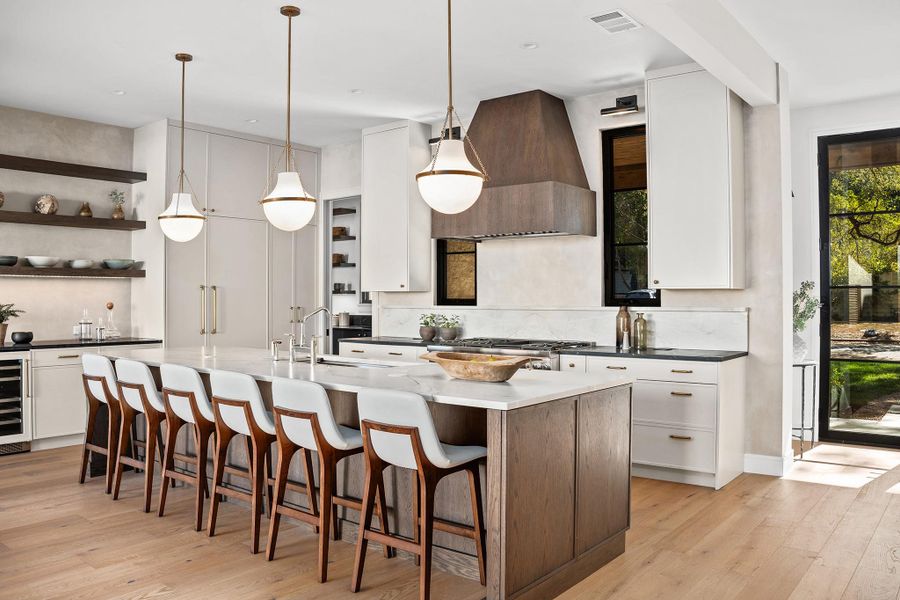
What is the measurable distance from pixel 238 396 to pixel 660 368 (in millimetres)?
2721

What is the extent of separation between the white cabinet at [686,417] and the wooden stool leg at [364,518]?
2.12 meters

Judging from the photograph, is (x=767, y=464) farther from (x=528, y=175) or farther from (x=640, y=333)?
(x=528, y=175)

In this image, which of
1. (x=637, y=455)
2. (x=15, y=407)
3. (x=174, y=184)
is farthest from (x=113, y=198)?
(x=637, y=455)

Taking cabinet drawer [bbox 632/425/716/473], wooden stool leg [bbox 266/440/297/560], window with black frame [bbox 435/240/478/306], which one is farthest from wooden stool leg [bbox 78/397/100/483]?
cabinet drawer [bbox 632/425/716/473]

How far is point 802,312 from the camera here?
571cm

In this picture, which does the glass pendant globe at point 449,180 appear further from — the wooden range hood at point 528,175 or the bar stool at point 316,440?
the wooden range hood at point 528,175

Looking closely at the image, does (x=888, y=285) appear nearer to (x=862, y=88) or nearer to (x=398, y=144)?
(x=862, y=88)

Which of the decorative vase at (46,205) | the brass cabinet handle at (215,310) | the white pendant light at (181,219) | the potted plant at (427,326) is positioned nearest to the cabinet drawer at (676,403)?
the potted plant at (427,326)

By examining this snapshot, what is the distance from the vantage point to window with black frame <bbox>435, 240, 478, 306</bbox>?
6652 millimetres

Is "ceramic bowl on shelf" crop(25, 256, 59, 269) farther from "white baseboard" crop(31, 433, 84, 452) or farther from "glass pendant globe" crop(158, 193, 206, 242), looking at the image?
"glass pendant globe" crop(158, 193, 206, 242)

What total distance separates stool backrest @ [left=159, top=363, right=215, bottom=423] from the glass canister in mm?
3068

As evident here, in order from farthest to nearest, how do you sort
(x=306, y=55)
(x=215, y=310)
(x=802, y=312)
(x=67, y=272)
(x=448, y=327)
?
(x=215, y=310) < (x=448, y=327) < (x=67, y=272) < (x=802, y=312) < (x=306, y=55)

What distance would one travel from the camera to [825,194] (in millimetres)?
6047

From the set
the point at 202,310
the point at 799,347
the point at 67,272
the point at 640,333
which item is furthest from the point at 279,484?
the point at 799,347
